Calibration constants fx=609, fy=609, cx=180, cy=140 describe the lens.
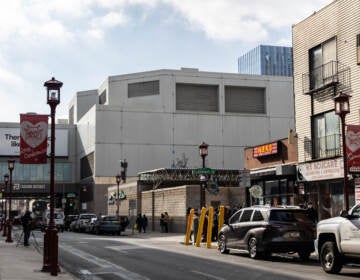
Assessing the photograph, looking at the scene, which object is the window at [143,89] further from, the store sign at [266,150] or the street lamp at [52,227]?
the street lamp at [52,227]

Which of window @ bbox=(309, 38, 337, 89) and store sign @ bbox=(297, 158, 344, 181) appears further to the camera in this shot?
window @ bbox=(309, 38, 337, 89)

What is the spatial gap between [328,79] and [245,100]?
50.6 metres

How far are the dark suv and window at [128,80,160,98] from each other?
5613 cm

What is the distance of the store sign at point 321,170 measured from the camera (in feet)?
85.8

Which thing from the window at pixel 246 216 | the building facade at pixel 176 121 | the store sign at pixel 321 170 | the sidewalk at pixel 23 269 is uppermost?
the building facade at pixel 176 121

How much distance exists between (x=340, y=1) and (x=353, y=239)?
1576 centimetres

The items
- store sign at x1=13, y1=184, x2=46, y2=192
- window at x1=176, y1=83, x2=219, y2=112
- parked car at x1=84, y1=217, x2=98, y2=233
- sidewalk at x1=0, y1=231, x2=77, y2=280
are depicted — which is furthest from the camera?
store sign at x1=13, y1=184, x2=46, y2=192

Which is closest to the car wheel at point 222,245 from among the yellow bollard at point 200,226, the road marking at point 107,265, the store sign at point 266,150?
the road marking at point 107,265

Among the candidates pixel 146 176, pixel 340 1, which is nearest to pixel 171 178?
pixel 146 176

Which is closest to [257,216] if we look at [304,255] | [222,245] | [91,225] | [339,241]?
[304,255]

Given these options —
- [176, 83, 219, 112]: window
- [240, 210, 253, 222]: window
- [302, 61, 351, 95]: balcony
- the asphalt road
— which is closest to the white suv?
the asphalt road

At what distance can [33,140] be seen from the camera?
637 inches

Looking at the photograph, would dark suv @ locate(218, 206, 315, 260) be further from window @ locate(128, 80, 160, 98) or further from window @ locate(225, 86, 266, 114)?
window @ locate(225, 86, 266, 114)

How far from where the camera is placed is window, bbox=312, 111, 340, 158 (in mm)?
26953
